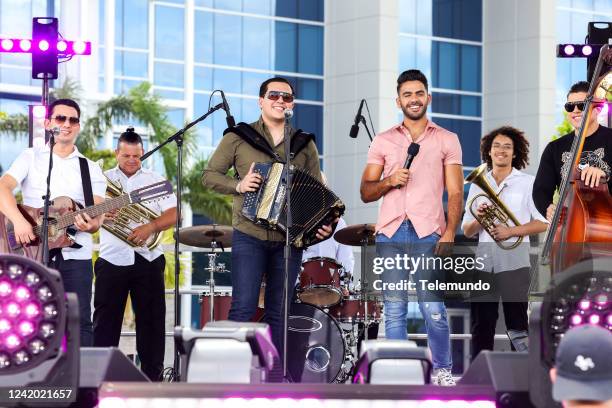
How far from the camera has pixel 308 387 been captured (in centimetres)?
330

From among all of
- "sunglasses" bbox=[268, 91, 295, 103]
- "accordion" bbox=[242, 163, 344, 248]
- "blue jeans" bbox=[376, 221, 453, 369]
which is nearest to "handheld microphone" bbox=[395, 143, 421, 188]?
"blue jeans" bbox=[376, 221, 453, 369]

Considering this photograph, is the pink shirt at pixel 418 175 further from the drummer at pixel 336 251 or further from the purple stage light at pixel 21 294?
the purple stage light at pixel 21 294

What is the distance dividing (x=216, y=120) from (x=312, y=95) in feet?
9.84

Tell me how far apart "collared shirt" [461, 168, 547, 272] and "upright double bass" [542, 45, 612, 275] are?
154 cm

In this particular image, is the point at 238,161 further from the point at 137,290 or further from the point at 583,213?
the point at 583,213

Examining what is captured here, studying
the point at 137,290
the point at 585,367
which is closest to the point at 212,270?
the point at 137,290

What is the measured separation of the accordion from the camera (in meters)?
7.11

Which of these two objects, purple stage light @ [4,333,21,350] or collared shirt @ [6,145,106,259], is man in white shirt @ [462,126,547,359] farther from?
purple stage light @ [4,333,21,350]

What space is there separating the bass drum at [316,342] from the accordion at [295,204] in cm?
182

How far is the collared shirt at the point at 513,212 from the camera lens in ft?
27.1

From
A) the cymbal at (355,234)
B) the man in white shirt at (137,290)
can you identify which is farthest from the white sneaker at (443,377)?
the cymbal at (355,234)

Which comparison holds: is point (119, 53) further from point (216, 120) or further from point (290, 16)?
point (290, 16)

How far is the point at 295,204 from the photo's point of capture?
7.24 meters

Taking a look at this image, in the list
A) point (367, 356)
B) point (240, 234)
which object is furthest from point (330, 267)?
point (367, 356)
